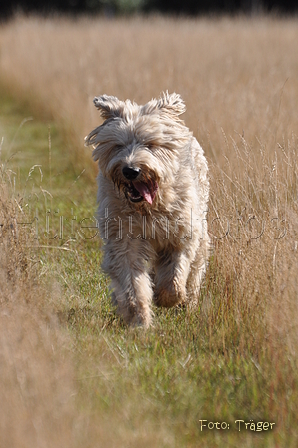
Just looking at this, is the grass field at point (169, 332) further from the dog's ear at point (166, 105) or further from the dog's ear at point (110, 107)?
the dog's ear at point (110, 107)

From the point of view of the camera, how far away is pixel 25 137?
1276 cm

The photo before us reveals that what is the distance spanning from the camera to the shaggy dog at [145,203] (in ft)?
15.5

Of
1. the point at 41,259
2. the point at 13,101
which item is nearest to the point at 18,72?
the point at 13,101

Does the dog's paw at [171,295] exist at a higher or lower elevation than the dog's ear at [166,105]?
lower

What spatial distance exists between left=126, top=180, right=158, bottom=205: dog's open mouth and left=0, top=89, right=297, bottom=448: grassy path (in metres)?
0.83

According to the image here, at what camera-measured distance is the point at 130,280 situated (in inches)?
190

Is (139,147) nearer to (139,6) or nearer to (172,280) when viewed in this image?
(172,280)

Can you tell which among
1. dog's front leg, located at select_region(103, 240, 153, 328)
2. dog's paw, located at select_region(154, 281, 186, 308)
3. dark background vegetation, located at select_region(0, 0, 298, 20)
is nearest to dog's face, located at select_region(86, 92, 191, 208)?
dog's front leg, located at select_region(103, 240, 153, 328)

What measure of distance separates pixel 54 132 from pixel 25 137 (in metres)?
0.70

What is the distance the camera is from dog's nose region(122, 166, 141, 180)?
4543 millimetres

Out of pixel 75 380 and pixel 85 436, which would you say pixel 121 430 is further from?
pixel 75 380

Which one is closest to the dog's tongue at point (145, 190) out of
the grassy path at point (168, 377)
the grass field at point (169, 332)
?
the grass field at point (169, 332)

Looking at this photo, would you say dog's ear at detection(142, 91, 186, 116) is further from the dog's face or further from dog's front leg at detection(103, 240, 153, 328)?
dog's front leg at detection(103, 240, 153, 328)

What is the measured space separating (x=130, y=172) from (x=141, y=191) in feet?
0.72
